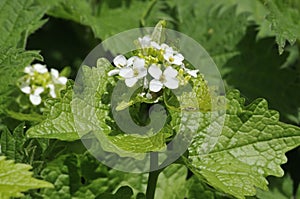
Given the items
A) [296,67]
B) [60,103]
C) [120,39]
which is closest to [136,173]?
[60,103]

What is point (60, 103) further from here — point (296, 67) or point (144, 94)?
point (296, 67)

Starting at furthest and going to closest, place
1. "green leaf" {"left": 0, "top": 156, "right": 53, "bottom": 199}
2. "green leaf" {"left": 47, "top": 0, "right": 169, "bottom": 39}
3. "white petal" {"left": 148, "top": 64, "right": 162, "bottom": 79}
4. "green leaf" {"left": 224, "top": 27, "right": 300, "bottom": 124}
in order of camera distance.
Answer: "green leaf" {"left": 47, "top": 0, "right": 169, "bottom": 39} → "green leaf" {"left": 224, "top": 27, "right": 300, "bottom": 124} → "white petal" {"left": 148, "top": 64, "right": 162, "bottom": 79} → "green leaf" {"left": 0, "top": 156, "right": 53, "bottom": 199}

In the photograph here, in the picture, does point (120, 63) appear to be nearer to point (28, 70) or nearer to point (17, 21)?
point (28, 70)

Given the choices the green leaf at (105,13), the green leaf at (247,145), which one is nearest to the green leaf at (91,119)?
the green leaf at (247,145)

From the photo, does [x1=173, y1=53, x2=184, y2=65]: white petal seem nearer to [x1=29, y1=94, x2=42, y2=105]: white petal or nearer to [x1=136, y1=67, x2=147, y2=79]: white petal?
[x1=136, y1=67, x2=147, y2=79]: white petal

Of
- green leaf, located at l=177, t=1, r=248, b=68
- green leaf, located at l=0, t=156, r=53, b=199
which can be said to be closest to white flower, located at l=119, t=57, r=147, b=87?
green leaf, located at l=0, t=156, r=53, b=199

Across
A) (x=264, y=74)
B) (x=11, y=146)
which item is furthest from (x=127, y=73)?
(x=264, y=74)

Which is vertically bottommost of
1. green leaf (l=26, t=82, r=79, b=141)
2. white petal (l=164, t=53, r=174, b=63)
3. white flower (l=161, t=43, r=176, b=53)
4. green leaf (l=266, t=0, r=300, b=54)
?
green leaf (l=26, t=82, r=79, b=141)
